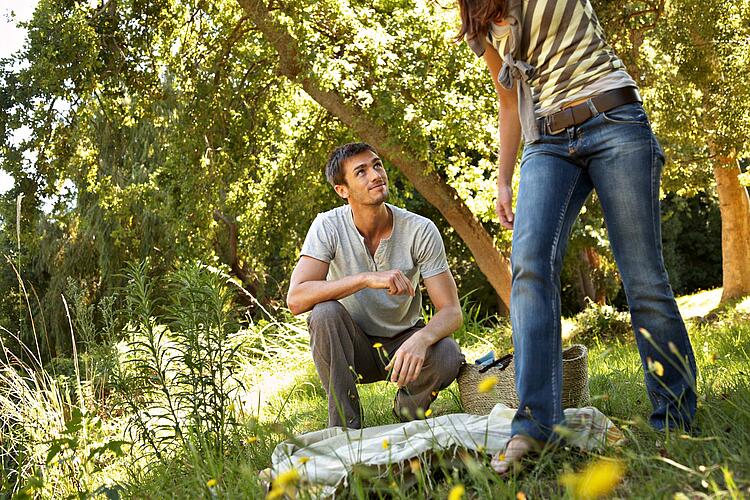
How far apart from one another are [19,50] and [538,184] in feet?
28.7

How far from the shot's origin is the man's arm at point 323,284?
2.96m

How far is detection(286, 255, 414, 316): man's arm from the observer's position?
2.96 meters

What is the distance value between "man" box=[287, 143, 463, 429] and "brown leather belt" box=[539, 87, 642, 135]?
106cm

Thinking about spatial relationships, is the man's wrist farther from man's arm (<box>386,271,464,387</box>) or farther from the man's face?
the man's face

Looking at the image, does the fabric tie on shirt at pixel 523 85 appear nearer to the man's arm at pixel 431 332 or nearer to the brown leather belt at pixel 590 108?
the brown leather belt at pixel 590 108

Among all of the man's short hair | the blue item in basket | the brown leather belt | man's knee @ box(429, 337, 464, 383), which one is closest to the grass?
the blue item in basket

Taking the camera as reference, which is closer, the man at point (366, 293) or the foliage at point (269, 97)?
the man at point (366, 293)

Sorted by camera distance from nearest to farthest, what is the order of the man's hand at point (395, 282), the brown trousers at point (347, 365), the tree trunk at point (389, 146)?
the man's hand at point (395, 282)
the brown trousers at point (347, 365)
the tree trunk at point (389, 146)

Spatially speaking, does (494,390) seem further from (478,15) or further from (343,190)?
(478,15)

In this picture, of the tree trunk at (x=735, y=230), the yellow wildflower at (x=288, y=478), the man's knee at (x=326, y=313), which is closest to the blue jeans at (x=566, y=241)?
the yellow wildflower at (x=288, y=478)

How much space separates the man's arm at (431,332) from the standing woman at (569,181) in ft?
1.94

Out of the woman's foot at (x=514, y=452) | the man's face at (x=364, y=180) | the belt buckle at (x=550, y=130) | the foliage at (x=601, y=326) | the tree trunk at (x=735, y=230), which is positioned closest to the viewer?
the woman's foot at (x=514, y=452)

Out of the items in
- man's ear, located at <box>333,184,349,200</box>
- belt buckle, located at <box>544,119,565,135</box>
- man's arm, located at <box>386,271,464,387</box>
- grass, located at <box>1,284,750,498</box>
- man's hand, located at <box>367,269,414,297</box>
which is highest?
man's ear, located at <box>333,184,349,200</box>

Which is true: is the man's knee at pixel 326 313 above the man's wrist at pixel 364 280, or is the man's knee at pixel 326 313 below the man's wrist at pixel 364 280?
below
